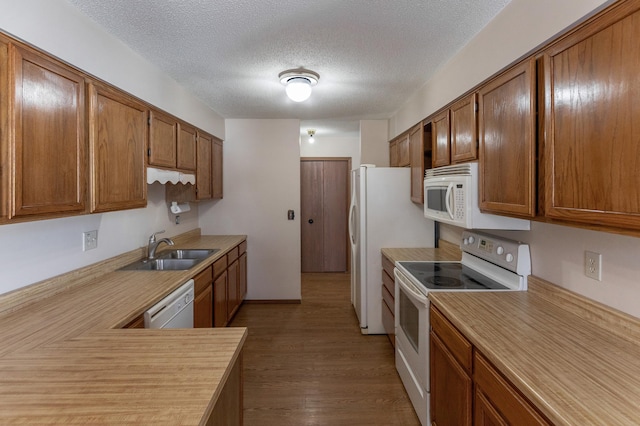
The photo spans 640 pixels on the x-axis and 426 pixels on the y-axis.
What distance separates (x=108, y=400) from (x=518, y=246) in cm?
201

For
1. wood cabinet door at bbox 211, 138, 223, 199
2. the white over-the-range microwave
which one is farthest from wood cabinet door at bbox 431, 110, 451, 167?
wood cabinet door at bbox 211, 138, 223, 199

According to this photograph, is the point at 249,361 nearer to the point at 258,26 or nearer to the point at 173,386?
the point at 173,386

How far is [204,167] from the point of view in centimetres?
348

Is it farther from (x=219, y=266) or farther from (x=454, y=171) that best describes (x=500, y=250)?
(x=219, y=266)

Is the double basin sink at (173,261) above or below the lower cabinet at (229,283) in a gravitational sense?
above

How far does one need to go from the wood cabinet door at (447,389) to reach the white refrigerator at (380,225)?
55.8 inches

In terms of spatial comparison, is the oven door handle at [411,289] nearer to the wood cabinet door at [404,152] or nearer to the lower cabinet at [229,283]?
the wood cabinet door at [404,152]

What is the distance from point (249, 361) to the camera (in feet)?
8.91

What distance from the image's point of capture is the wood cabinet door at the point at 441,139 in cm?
237

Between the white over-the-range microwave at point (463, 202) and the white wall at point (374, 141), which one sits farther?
the white wall at point (374, 141)

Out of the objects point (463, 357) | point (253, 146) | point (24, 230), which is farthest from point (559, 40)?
point (253, 146)

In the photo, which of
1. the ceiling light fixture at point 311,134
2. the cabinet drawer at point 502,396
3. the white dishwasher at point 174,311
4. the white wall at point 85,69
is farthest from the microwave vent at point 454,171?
the ceiling light fixture at point 311,134

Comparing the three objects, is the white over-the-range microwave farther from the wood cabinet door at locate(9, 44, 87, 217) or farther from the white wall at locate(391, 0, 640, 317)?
the wood cabinet door at locate(9, 44, 87, 217)

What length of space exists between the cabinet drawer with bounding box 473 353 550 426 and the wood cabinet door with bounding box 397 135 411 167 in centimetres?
231
